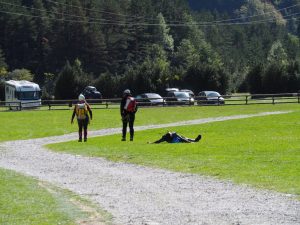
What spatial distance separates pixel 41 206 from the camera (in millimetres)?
14617

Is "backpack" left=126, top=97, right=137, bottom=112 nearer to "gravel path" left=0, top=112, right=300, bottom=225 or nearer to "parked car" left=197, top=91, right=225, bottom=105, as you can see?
"gravel path" left=0, top=112, right=300, bottom=225

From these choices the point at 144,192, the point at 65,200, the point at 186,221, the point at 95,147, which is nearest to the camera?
the point at 186,221

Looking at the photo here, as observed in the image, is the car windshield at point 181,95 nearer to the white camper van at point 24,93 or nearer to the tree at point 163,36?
the white camper van at point 24,93

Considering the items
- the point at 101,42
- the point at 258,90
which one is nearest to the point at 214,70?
the point at 258,90

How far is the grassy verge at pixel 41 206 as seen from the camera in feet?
42.9

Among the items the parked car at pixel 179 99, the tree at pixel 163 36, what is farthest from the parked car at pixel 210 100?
the tree at pixel 163 36

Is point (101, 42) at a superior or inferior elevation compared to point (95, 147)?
superior

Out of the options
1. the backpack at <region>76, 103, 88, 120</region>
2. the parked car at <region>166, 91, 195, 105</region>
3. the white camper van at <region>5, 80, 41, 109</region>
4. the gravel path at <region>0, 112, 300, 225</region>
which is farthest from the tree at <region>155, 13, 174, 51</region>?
the gravel path at <region>0, 112, 300, 225</region>

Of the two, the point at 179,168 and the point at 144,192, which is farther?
the point at 179,168

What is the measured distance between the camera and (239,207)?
14039 mm

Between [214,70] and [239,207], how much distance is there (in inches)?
3708

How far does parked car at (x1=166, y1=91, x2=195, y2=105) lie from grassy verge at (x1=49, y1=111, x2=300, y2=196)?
1393 inches

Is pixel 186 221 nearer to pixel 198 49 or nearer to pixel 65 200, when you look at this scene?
pixel 65 200

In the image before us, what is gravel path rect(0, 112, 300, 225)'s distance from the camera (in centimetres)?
1299
